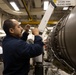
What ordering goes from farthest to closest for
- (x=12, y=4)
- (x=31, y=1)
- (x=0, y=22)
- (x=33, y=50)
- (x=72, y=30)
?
1. (x=0, y=22)
2. (x=31, y=1)
3. (x=12, y=4)
4. (x=33, y=50)
5. (x=72, y=30)

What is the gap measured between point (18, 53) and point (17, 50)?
0.03 metres

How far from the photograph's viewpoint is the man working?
1603mm

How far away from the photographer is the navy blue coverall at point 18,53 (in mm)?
1600

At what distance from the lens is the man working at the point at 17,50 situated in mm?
1603

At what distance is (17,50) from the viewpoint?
5.33ft

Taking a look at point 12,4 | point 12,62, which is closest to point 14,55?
point 12,62

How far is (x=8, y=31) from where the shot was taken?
1.78 meters

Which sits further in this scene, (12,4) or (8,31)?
(12,4)

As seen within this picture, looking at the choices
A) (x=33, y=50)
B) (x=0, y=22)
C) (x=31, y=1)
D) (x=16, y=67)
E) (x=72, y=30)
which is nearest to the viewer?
(x=72, y=30)

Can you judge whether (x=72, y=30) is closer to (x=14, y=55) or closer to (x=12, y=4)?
(x=14, y=55)

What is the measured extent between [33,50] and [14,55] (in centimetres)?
21

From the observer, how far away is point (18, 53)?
64.2 inches

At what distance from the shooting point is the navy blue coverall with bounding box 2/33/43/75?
1.60m

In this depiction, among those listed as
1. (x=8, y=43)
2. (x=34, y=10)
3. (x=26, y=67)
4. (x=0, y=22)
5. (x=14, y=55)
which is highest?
(x=34, y=10)
